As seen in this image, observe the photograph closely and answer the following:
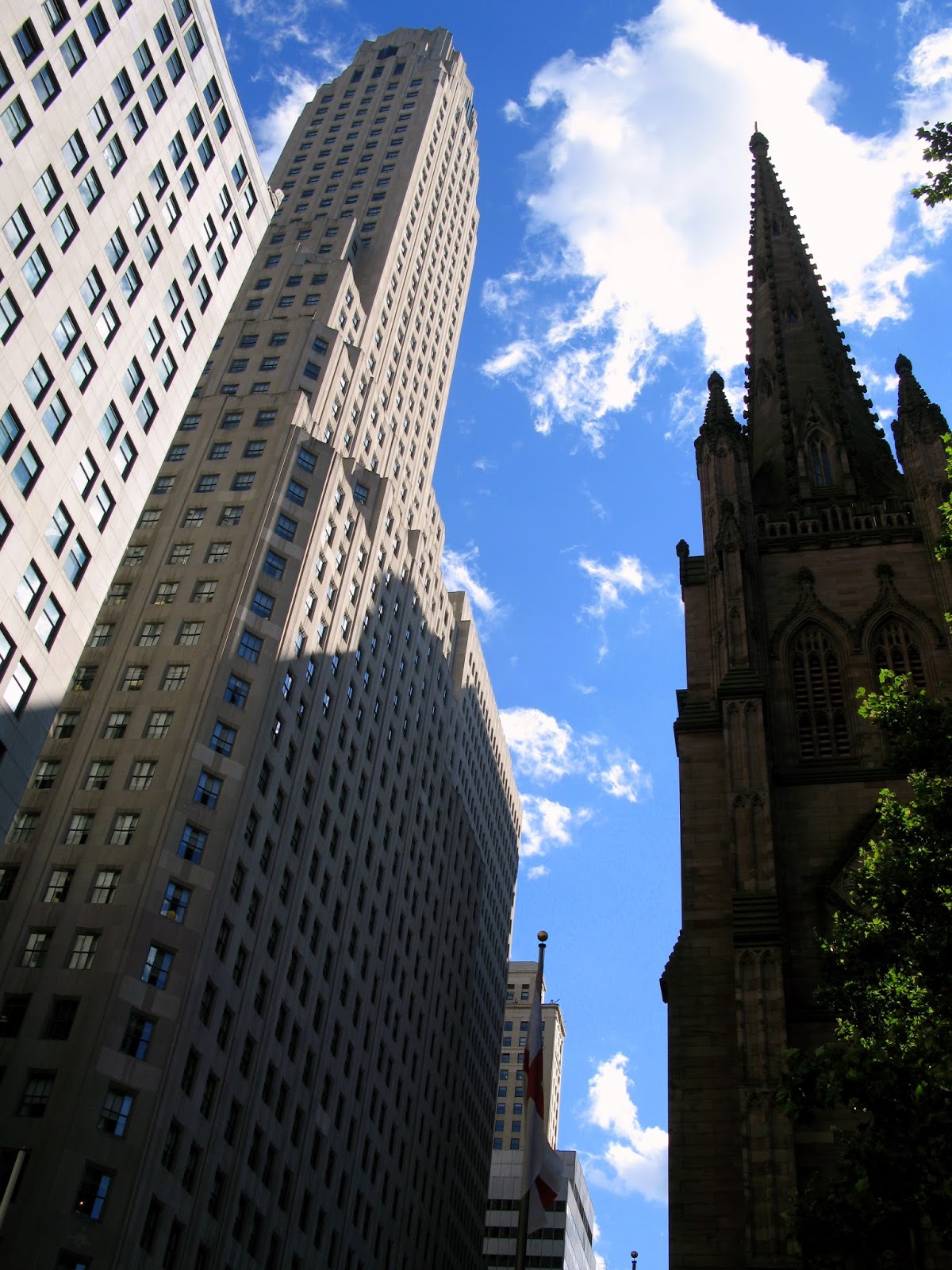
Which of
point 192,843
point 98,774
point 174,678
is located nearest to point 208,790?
point 192,843

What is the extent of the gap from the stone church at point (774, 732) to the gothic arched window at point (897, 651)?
0.20ft

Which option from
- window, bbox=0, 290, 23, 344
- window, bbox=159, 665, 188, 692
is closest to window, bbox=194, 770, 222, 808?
window, bbox=159, 665, 188, 692

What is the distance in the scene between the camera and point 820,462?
175 feet

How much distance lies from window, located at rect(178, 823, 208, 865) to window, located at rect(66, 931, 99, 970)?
14.2ft

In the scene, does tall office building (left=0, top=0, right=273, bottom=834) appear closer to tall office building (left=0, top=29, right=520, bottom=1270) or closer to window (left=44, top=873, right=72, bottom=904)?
window (left=44, top=873, right=72, bottom=904)

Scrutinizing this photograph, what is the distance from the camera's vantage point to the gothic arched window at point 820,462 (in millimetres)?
52062

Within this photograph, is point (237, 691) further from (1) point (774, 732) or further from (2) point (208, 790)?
(1) point (774, 732)

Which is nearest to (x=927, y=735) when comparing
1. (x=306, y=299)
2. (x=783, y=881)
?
(x=783, y=881)

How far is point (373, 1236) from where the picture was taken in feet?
198

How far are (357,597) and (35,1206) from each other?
113ft

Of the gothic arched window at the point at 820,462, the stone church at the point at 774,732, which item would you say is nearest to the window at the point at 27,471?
the stone church at the point at 774,732

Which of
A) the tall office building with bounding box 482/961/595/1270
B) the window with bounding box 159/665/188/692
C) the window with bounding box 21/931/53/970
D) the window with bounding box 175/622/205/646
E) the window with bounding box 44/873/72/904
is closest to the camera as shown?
the window with bounding box 21/931/53/970

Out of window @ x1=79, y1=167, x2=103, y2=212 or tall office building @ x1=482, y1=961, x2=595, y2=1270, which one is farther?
tall office building @ x1=482, y1=961, x2=595, y2=1270

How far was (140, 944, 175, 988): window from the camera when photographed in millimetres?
42438
